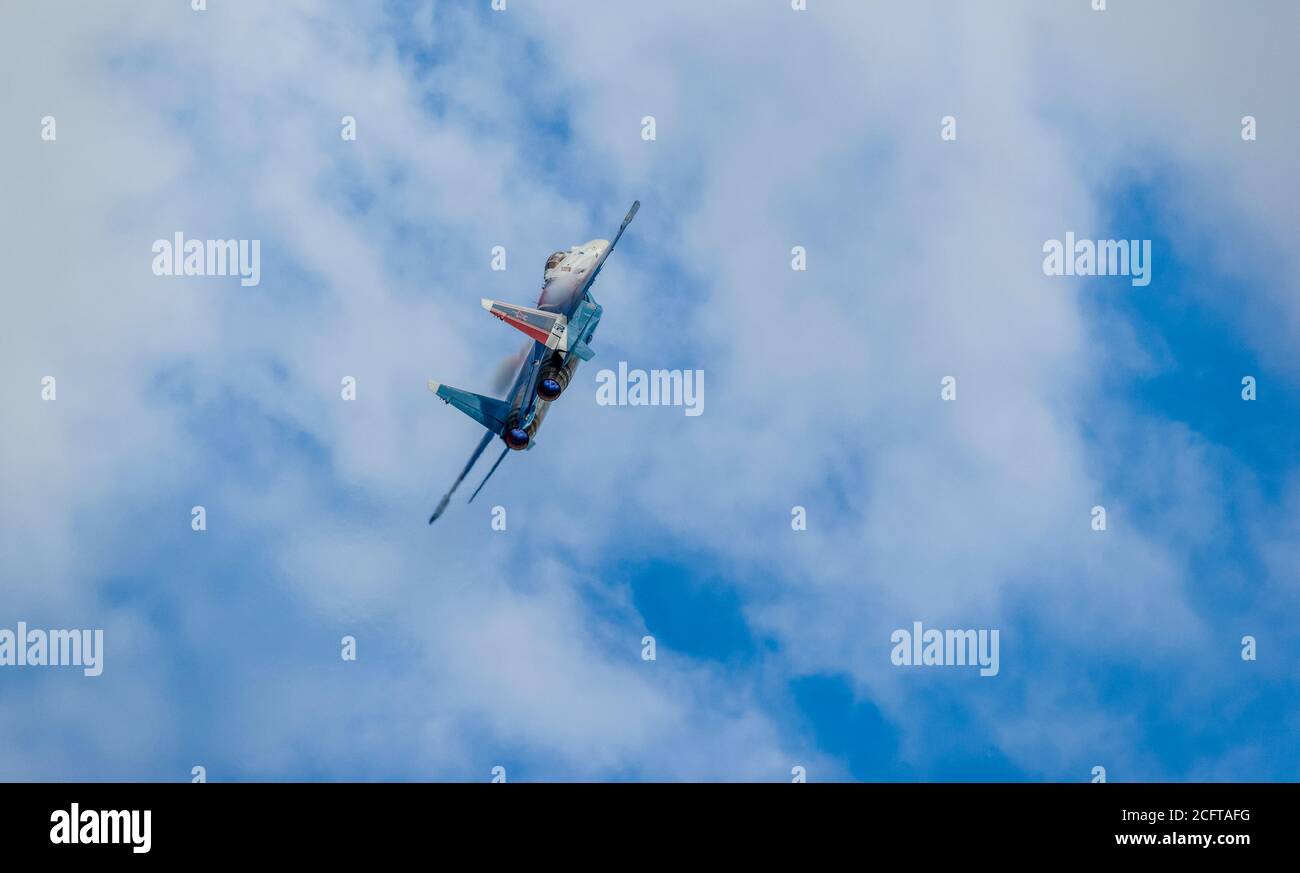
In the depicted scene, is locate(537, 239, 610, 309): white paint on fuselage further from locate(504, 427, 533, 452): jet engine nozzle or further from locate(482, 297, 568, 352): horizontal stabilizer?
locate(504, 427, 533, 452): jet engine nozzle

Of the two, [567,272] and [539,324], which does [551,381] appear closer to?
[539,324]

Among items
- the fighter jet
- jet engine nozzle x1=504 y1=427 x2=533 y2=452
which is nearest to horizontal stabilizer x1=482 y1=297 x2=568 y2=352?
the fighter jet

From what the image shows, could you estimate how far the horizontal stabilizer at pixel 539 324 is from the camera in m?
90.7

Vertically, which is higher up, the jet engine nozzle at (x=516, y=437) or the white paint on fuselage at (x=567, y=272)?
the white paint on fuselage at (x=567, y=272)

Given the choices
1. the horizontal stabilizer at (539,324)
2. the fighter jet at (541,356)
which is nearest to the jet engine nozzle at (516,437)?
the fighter jet at (541,356)

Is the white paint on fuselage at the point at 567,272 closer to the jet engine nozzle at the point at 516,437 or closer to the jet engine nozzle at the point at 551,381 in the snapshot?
the jet engine nozzle at the point at 551,381

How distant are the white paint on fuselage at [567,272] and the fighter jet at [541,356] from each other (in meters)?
0.07

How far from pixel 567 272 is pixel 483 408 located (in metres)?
8.88

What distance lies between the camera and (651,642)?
9644 cm

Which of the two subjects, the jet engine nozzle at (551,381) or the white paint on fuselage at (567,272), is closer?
the jet engine nozzle at (551,381)

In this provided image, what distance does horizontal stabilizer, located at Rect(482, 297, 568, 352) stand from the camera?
90.7m

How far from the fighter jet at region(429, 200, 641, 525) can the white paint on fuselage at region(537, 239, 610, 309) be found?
7cm

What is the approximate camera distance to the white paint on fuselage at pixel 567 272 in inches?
3745
